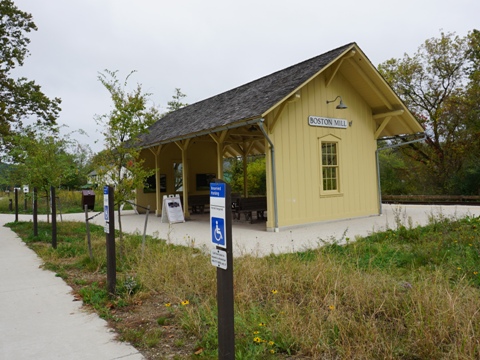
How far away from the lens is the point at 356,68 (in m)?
12.9

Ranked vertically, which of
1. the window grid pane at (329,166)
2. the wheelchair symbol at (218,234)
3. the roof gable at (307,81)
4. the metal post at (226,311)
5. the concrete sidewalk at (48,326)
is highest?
the roof gable at (307,81)

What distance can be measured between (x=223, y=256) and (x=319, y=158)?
→ 33.4 feet

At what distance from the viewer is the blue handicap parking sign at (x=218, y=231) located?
9.21ft

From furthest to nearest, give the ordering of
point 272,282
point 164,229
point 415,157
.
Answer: point 415,157 → point 164,229 → point 272,282

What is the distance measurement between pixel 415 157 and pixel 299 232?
1843 centimetres

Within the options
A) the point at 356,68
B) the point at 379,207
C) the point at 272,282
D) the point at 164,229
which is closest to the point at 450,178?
the point at 379,207

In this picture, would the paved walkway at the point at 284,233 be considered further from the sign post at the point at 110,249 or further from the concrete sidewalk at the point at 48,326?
the concrete sidewalk at the point at 48,326

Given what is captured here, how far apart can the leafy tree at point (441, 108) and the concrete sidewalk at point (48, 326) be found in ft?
71.9

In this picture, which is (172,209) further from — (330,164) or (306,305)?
(306,305)

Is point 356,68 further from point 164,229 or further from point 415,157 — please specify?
point 415,157

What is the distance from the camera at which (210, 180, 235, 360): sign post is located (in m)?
2.78

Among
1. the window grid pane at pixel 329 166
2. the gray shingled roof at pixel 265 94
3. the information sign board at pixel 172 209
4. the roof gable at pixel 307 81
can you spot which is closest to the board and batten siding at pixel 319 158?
the window grid pane at pixel 329 166

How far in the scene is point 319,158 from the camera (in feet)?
41.1

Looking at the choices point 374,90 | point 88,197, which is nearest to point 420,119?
point 374,90
